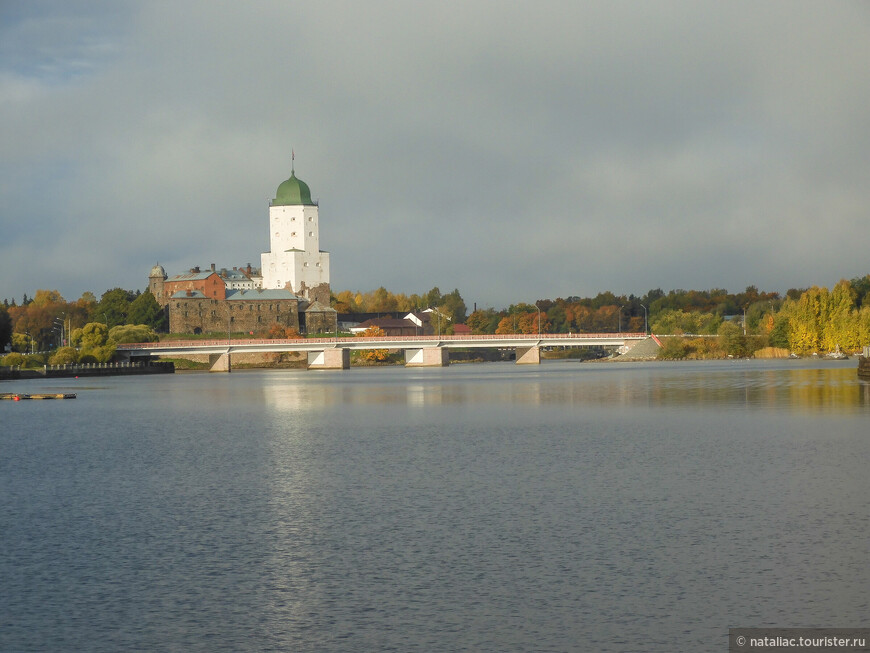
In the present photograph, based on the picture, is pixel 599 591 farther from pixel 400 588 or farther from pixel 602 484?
pixel 602 484

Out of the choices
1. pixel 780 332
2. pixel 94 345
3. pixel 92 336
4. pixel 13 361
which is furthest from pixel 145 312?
pixel 780 332

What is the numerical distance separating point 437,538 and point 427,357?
13577cm

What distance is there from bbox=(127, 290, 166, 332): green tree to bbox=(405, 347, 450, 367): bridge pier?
166ft

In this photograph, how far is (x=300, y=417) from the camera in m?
53.4

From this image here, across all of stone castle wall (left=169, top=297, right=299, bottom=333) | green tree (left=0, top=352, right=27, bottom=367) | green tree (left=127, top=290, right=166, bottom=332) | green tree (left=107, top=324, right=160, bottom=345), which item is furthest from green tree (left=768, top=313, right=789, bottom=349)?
green tree (left=127, top=290, right=166, bottom=332)

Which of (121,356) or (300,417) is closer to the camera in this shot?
(300,417)

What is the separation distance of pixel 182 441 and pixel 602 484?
20190 millimetres

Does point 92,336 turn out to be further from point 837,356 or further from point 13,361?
point 837,356

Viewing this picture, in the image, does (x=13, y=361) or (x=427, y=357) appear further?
(x=427, y=357)

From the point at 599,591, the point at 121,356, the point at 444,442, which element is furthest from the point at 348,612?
the point at 121,356

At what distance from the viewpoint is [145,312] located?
607ft

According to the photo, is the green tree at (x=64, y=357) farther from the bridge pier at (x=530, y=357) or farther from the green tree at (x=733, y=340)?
the green tree at (x=733, y=340)

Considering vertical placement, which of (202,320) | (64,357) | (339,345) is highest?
(202,320)

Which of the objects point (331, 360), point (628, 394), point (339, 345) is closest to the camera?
point (628, 394)
